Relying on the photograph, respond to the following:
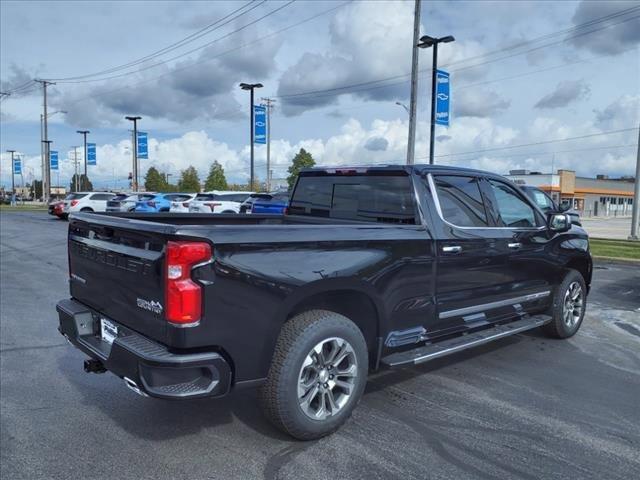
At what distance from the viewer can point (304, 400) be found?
3523 mm

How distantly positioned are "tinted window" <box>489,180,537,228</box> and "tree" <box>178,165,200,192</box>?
84126mm

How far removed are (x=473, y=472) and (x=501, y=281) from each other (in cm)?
220

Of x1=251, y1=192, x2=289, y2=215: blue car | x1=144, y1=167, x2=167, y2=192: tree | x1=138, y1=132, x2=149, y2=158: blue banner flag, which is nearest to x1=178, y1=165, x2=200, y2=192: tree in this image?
x1=144, y1=167, x2=167, y2=192: tree

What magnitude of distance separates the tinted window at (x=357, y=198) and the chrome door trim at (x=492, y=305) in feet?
2.70

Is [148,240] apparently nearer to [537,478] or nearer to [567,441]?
Answer: [537,478]

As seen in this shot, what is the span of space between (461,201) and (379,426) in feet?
6.82

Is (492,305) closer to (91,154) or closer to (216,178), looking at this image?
(91,154)

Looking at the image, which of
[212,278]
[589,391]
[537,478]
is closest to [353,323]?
[212,278]

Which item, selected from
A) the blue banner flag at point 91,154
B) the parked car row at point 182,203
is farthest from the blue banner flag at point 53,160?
the parked car row at point 182,203

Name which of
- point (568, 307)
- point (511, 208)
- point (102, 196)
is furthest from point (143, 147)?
point (511, 208)

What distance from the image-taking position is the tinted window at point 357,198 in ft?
15.1

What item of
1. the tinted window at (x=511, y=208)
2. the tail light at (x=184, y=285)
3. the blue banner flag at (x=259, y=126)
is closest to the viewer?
the tail light at (x=184, y=285)

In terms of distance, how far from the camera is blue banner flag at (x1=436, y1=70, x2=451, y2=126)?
2133 cm

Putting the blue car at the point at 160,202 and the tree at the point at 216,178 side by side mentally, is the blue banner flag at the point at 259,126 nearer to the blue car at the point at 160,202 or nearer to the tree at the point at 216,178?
the blue car at the point at 160,202
